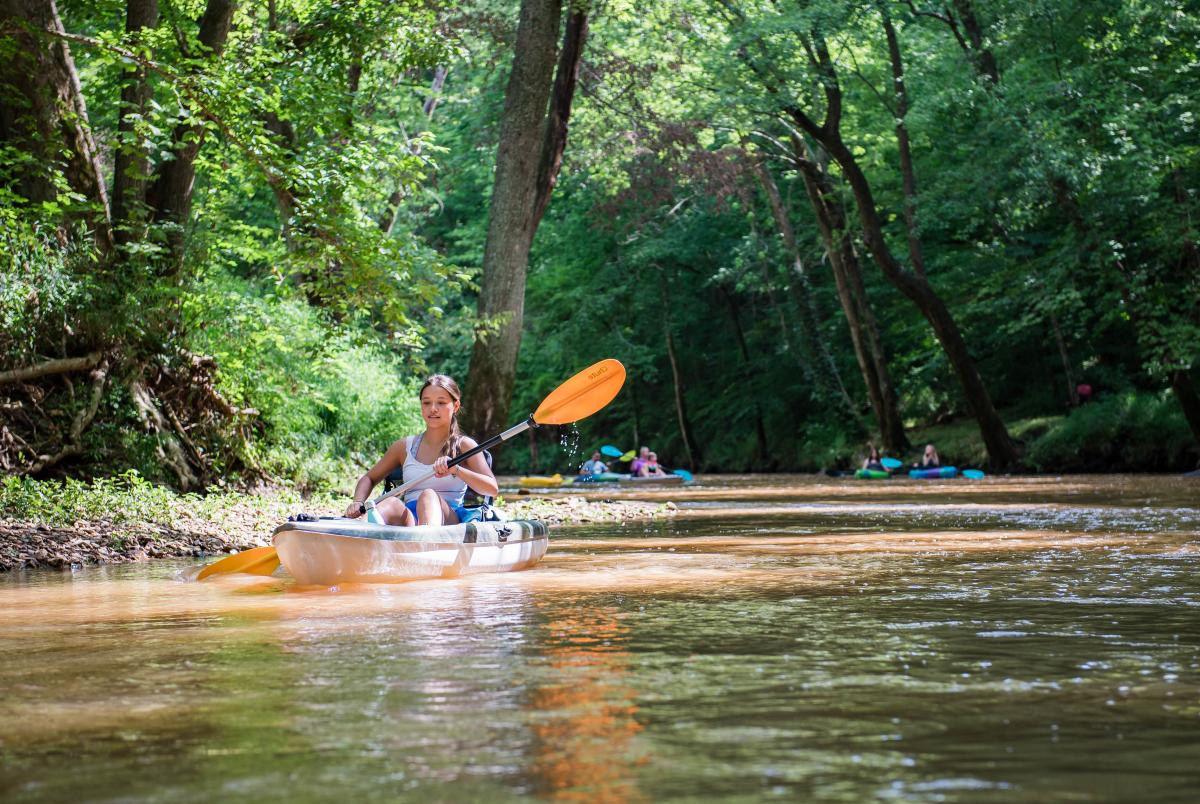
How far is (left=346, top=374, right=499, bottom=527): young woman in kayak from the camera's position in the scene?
348 inches

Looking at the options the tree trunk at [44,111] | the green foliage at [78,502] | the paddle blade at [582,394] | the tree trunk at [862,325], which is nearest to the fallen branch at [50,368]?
the green foliage at [78,502]

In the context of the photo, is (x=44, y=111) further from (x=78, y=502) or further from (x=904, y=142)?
(x=904, y=142)

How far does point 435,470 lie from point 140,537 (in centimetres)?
295

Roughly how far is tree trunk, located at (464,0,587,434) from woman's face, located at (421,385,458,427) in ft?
27.2

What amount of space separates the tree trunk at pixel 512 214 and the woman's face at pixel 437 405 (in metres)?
8.28

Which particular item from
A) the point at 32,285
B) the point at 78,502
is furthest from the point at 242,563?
the point at 32,285

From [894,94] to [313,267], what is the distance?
60.8ft

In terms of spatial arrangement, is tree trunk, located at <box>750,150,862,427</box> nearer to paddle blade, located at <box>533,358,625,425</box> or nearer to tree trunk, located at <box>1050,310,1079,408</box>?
tree trunk, located at <box>1050,310,1079,408</box>

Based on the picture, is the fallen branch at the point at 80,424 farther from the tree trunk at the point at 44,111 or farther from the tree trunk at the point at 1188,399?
the tree trunk at the point at 1188,399

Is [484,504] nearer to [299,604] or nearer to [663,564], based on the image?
[663,564]

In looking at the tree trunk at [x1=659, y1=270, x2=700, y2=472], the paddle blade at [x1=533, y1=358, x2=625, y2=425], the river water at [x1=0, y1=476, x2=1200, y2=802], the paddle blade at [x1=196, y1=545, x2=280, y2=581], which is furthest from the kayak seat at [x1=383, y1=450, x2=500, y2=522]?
the tree trunk at [x1=659, y1=270, x2=700, y2=472]

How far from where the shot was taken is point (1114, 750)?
3.32m

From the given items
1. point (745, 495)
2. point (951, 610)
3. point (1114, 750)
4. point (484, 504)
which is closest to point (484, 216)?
point (745, 495)

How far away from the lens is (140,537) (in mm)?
10383
